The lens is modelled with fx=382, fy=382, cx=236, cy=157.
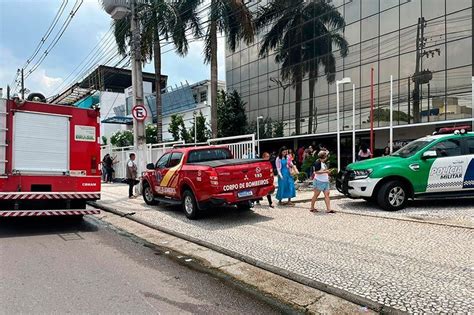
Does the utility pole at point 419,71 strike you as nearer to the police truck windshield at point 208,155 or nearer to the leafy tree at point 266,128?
the leafy tree at point 266,128

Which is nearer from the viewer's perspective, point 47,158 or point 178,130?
point 47,158

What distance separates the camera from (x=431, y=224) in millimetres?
7688

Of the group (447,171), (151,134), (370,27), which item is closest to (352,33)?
(370,27)

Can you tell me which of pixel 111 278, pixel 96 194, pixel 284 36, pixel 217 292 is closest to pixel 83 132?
pixel 96 194

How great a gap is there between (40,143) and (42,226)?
6.61 feet

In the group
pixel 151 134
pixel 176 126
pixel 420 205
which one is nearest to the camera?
pixel 420 205

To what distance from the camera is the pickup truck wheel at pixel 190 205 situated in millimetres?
9266

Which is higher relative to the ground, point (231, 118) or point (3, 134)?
point (231, 118)

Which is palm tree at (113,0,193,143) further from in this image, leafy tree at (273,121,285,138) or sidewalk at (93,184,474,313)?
sidewalk at (93,184,474,313)

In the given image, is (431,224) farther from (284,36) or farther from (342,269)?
(284,36)

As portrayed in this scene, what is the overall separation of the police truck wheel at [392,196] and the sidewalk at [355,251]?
939mm

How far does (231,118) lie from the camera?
1152 inches

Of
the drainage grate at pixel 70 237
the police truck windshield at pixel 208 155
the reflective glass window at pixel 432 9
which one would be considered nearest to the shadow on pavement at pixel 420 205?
the police truck windshield at pixel 208 155

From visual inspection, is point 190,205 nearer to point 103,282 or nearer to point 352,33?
point 103,282
